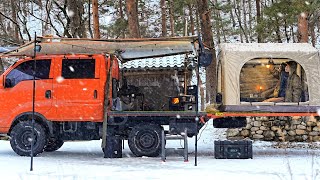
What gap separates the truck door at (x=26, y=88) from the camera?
11133 millimetres

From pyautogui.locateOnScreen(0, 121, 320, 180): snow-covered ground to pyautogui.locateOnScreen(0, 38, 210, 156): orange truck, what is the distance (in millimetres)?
504

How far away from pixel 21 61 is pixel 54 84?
1.00 metres

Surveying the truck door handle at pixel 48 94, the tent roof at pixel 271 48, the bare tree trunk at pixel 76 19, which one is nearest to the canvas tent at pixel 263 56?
the tent roof at pixel 271 48

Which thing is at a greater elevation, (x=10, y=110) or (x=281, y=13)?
(x=281, y=13)

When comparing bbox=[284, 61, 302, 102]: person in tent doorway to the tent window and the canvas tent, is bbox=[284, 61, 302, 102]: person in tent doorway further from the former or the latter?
the canvas tent

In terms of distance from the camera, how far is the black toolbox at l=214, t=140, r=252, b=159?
35.8 ft

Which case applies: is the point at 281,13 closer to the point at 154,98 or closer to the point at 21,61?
the point at 154,98

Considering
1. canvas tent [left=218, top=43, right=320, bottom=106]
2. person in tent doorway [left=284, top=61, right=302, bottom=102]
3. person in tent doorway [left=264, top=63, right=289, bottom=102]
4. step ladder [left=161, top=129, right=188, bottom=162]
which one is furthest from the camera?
person in tent doorway [left=264, top=63, right=289, bottom=102]

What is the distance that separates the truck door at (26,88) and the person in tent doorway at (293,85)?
5697 millimetres

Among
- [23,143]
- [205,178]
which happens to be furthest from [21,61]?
[205,178]

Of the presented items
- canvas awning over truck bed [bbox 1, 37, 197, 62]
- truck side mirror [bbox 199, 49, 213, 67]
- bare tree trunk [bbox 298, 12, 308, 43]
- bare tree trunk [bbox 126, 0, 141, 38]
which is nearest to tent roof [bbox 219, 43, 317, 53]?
canvas awning over truck bed [bbox 1, 37, 197, 62]

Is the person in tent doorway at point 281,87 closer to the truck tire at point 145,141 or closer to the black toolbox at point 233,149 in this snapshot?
the black toolbox at point 233,149

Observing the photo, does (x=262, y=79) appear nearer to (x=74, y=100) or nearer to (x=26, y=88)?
(x=74, y=100)

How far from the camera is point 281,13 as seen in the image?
16.7m
